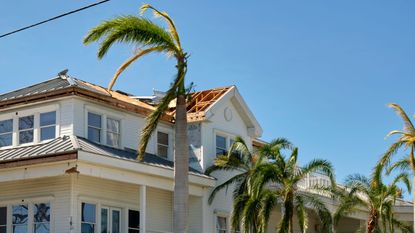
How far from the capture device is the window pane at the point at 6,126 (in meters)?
31.1

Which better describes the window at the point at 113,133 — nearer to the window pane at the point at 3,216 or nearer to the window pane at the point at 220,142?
the window pane at the point at 3,216

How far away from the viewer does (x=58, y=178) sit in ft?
91.5

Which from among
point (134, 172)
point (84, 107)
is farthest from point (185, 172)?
point (84, 107)

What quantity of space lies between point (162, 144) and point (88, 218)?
22.5 feet

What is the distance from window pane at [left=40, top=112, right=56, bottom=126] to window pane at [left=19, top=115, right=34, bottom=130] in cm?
60

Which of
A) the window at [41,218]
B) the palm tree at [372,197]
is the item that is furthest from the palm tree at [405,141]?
the window at [41,218]

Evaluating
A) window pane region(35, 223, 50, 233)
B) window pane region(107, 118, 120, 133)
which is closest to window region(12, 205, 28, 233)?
window pane region(35, 223, 50, 233)

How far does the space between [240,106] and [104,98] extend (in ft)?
28.9

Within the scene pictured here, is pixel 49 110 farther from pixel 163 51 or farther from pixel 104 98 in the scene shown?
pixel 163 51

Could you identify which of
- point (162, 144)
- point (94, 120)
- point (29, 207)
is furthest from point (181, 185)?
point (162, 144)

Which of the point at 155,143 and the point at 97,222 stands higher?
the point at 155,143

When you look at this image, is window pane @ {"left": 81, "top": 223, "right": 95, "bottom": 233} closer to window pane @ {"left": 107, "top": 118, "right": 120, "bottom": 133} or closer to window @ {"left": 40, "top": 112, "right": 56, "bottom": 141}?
window @ {"left": 40, "top": 112, "right": 56, "bottom": 141}

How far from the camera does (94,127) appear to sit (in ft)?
99.3

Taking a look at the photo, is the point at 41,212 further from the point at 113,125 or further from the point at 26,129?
the point at 113,125
